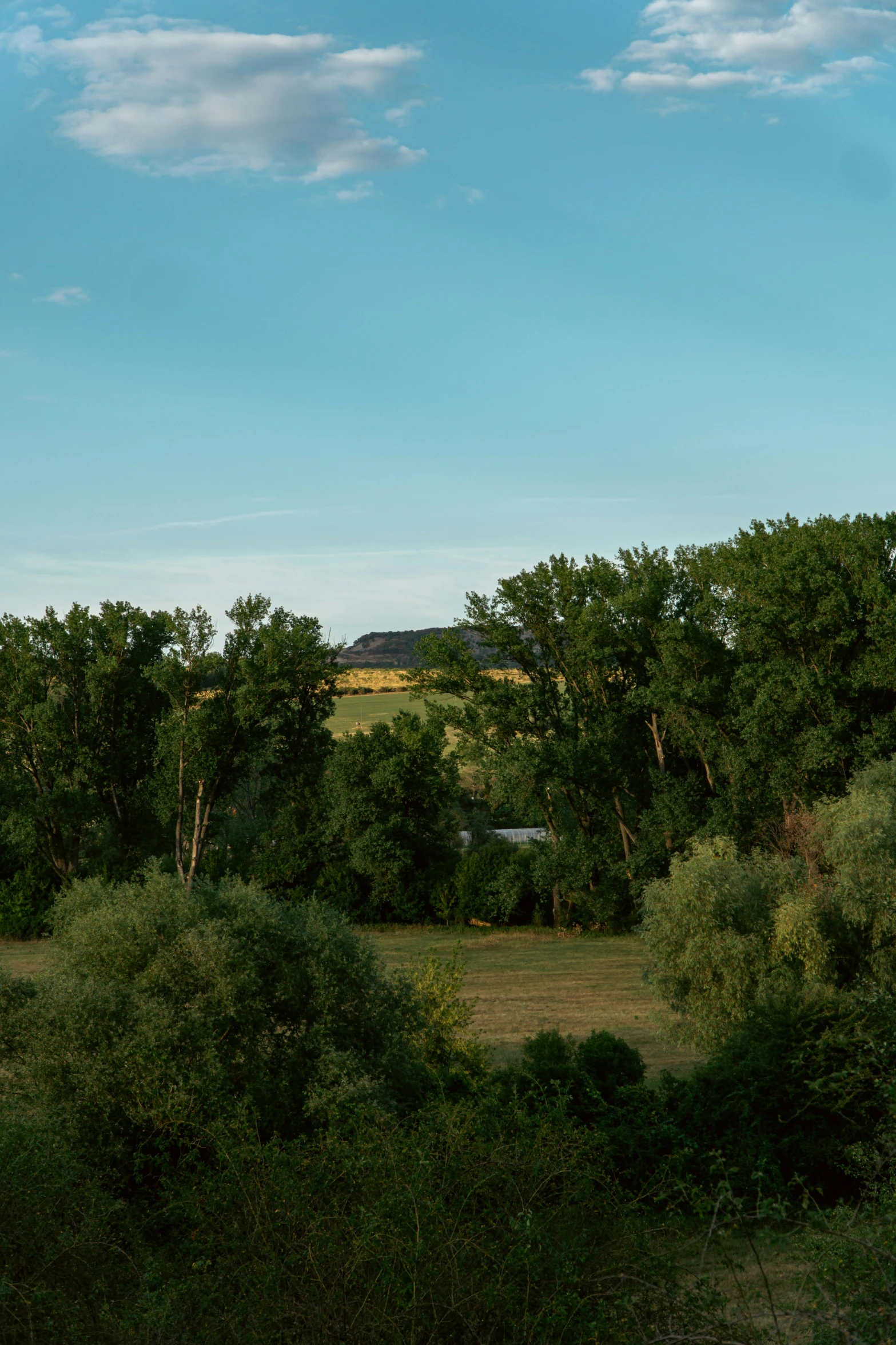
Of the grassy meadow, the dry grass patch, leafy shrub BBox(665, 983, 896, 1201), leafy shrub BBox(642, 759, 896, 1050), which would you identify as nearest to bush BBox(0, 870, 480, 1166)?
leafy shrub BBox(665, 983, 896, 1201)

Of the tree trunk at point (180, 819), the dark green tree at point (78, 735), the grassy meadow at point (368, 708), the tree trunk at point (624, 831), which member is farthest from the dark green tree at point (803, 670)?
the grassy meadow at point (368, 708)

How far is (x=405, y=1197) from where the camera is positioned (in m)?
8.32

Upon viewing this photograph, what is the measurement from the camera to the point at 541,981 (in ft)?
106

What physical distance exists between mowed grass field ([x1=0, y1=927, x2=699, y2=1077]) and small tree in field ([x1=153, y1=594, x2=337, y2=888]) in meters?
6.73

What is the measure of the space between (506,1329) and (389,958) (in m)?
28.3

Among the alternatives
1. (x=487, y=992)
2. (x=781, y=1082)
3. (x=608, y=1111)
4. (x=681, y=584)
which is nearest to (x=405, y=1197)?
(x=608, y=1111)

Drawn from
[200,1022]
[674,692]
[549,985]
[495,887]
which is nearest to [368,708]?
[495,887]

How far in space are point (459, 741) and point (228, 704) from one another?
8231mm

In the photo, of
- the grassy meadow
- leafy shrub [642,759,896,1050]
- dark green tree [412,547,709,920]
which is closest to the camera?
leafy shrub [642,759,896,1050]

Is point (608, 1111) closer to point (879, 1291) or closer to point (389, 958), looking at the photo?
point (879, 1291)

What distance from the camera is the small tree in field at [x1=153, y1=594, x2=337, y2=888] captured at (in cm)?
4025

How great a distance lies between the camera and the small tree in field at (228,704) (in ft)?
132

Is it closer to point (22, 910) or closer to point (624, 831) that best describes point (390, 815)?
point (624, 831)

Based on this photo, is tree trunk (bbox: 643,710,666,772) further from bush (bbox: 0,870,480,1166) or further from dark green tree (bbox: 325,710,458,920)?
bush (bbox: 0,870,480,1166)
